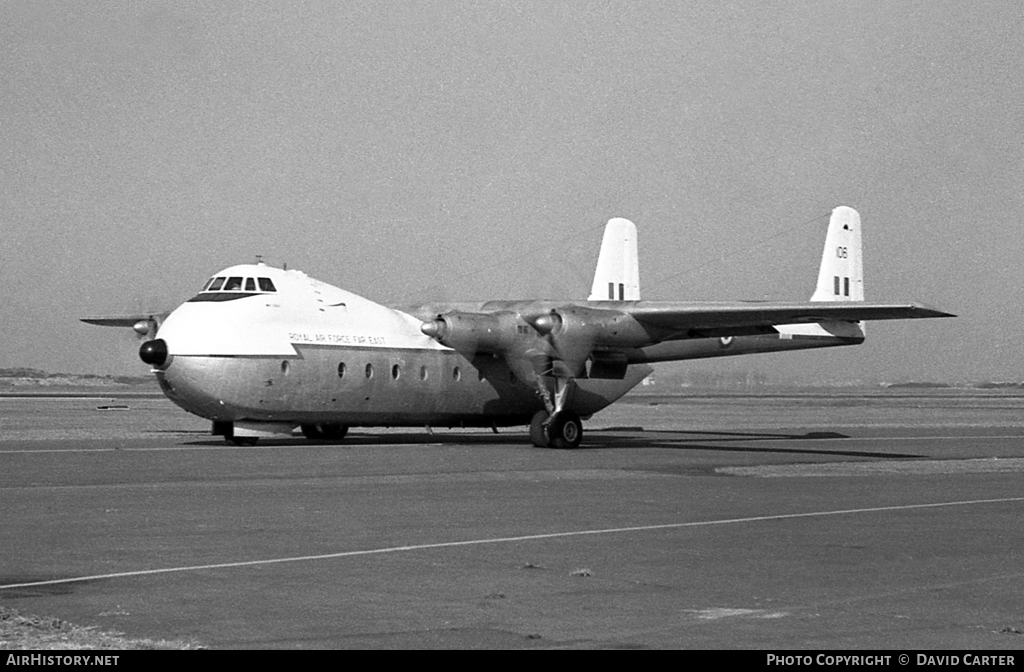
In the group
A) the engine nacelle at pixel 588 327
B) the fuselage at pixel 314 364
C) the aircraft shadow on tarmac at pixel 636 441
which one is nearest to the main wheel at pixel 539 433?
the aircraft shadow on tarmac at pixel 636 441

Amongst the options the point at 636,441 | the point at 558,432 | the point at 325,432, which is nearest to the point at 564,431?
the point at 558,432

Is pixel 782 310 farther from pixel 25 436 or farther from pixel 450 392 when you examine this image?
pixel 25 436

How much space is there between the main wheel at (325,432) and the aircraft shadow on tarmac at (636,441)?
304 mm

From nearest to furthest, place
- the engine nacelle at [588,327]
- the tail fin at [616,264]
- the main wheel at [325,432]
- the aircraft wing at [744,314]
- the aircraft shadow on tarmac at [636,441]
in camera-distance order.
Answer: the aircraft wing at [744,314], the aircraft shadow on tarmac at [636,441], the engine nacelle at [588,327], the main wheel at [325,432], the tail fin at [616,264]

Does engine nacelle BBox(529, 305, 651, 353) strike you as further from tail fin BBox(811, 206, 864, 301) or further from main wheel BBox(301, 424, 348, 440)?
tail fin BBox(811, 206, 864, 301)

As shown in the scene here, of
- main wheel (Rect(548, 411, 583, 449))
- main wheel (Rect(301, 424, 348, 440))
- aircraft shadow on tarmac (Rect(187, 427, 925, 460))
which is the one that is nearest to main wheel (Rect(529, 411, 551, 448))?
main wheel (Rect(548, 411, 583, 449))

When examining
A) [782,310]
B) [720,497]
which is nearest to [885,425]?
[782,310]

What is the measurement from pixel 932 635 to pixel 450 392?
27.6m

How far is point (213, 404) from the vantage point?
104ft

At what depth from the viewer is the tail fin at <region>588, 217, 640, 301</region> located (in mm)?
41156

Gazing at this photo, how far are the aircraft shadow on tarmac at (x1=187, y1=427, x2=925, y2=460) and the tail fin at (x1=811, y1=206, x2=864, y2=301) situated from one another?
4612 mm

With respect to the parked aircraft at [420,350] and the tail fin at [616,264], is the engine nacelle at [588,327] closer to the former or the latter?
the parked aircraft at [420,350]

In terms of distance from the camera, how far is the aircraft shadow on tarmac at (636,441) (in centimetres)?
3394

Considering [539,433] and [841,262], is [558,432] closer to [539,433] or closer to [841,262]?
[539,433]
